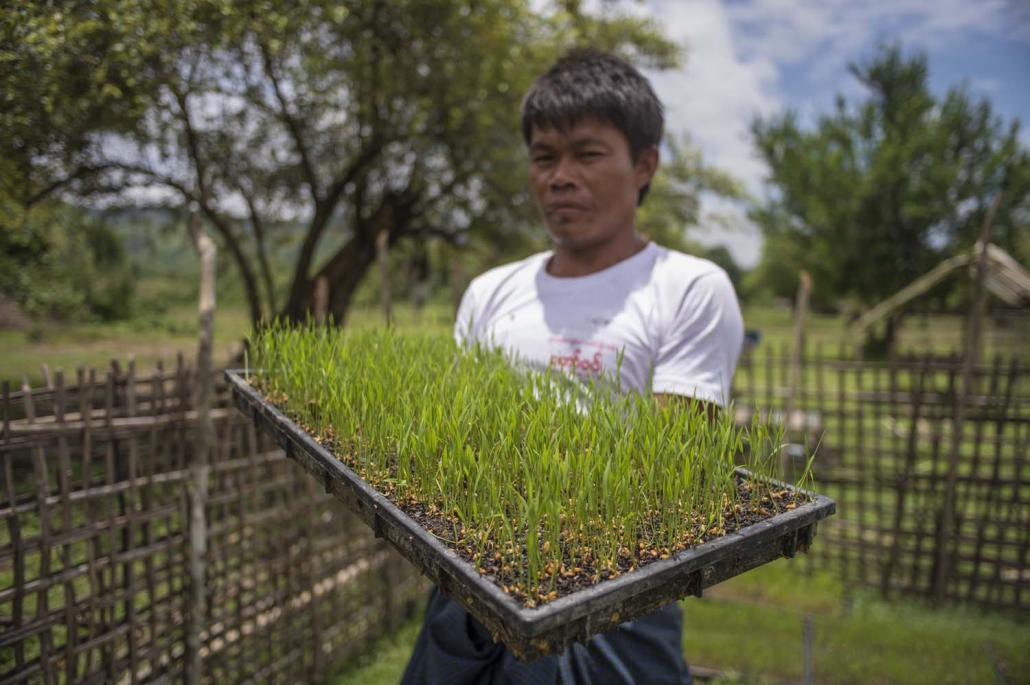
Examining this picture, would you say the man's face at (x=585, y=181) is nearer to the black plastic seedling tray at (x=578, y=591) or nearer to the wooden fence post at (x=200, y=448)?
the black plastic seedling tray at (x=578, y=591)

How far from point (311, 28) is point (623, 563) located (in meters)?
4.47

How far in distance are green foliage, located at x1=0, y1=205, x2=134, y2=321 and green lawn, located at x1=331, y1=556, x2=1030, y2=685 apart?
9.70ft

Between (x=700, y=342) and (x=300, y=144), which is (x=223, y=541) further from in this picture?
(x=300, y=144)

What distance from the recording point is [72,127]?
197cm

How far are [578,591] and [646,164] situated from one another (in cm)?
142

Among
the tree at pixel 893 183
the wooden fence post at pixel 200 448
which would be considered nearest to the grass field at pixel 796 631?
the wooden fence post at pixel 200 448

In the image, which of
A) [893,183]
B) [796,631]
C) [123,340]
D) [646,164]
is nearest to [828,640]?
[796,631]

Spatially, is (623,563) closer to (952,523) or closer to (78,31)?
A: (78,31)

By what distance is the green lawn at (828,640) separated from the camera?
4051mm

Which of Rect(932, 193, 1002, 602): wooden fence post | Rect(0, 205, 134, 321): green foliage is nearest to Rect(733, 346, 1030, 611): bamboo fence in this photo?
Rect(932, 193, 1002, 602): wooden fence post

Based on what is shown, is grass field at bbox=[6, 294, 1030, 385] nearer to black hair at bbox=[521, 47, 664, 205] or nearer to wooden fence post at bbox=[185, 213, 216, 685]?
wooden fence post at bbox=[185, 213, 216, 685]

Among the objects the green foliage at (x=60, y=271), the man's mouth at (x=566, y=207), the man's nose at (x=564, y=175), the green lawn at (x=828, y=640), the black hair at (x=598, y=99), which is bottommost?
the green lawn at (x=828, y=640)

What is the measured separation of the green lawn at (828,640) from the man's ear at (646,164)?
11.8ft

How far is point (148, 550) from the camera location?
9.13 ft
